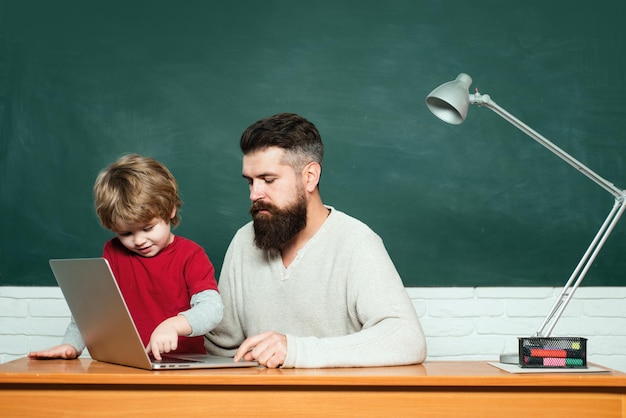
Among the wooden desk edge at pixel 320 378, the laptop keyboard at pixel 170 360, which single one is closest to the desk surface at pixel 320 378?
the wooden desk edge at pixel 320 378

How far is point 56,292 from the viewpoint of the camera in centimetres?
296

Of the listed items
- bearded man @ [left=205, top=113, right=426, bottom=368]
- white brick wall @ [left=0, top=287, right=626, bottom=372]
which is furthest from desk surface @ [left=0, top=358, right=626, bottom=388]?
white brick wall @ [left=0, top=287, right=626, bottom=372]

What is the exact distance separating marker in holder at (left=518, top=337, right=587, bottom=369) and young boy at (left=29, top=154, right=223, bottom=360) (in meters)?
0.77

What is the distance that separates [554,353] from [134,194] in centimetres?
111

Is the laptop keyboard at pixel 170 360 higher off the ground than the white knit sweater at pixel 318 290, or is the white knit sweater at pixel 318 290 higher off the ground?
the white knit sweater at pixel 318 290

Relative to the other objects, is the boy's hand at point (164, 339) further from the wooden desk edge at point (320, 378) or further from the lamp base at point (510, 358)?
the lamp base at point (510, 358)

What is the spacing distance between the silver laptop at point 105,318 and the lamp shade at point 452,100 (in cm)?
81

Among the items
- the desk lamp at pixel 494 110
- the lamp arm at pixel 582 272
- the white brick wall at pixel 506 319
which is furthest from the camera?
the white brick wall at pixel 506 319

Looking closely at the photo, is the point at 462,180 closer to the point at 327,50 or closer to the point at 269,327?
the point at 327,50

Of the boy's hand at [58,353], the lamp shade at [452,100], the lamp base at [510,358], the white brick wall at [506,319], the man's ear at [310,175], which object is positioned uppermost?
the lamp shade at [452,100]

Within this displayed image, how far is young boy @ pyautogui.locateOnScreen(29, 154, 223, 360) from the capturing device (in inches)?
81.9

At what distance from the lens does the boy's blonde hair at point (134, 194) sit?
207 cm

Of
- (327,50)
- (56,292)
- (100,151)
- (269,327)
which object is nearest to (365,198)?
(327,50)

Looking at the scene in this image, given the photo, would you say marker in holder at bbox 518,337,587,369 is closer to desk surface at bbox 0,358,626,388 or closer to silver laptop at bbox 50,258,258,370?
desk surface at bbox 0,358,626,388
